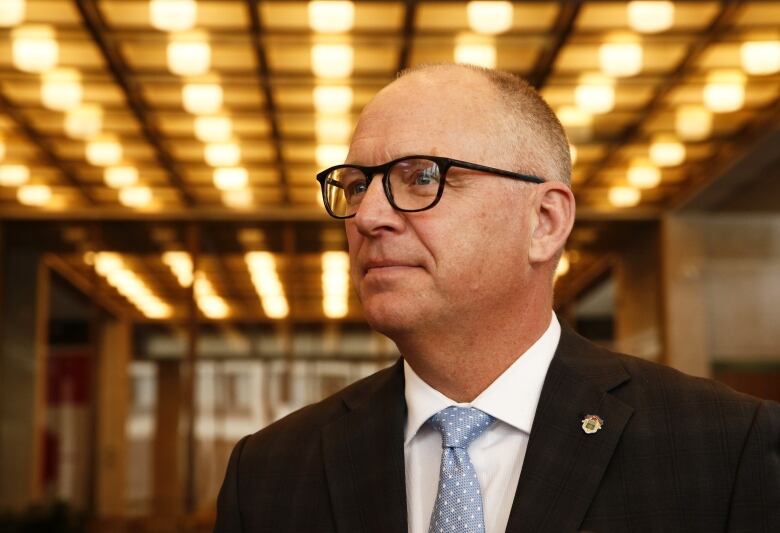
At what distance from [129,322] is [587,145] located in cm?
553

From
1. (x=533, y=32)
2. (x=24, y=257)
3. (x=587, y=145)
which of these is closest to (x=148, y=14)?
(x=533, y=32)

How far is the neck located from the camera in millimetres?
1910

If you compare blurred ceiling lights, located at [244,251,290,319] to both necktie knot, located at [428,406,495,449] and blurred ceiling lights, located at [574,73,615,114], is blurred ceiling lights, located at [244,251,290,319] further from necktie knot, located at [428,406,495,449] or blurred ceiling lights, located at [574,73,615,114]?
necktie knot, located at [428,406,495,449]

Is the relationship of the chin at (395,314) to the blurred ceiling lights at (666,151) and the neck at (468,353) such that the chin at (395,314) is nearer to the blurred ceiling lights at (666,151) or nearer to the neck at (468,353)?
the neck at (468,353)

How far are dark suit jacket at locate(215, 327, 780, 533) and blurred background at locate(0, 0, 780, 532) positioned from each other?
777 cm

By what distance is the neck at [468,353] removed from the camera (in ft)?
6.27

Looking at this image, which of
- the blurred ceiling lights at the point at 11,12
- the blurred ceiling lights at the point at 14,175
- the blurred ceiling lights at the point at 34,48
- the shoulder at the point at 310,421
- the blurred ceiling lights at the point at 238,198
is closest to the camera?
the shoulder at the point at 310,421

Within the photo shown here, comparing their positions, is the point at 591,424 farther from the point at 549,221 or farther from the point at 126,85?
the point at 126,85

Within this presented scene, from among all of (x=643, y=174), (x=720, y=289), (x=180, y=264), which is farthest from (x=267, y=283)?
(x=720, y=289)

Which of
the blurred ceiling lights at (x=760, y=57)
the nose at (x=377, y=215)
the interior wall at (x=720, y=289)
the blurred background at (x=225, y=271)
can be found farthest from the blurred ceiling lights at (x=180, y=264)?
the nose at (x=377, y=215)

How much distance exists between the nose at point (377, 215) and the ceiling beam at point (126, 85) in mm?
6441

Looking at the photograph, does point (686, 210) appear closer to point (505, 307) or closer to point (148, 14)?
point (148, 14)

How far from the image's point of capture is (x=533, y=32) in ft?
27.2

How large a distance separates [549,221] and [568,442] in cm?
40
